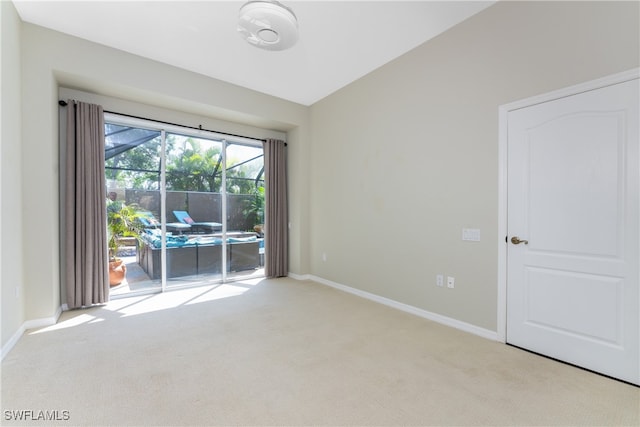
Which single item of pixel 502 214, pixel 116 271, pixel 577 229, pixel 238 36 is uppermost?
pixel 238 36

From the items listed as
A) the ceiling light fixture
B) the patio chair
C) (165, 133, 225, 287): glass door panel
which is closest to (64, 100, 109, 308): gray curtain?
(165, 133, 225, 287): glass door panel

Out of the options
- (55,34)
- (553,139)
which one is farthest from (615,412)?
(55,34)

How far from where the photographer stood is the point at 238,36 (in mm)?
3129

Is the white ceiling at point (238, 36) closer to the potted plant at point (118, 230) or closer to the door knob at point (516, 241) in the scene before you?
the potted plant at point (118, 230)

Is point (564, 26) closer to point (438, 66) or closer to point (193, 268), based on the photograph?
point (438, 66)

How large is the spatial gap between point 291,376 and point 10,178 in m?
3.03

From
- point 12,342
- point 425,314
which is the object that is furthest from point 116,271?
point 425,314

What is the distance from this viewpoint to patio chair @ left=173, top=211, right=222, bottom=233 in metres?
4.44

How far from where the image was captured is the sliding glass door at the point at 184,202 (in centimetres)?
404

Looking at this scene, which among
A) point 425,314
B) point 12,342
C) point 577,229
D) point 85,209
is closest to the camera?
point 577,229

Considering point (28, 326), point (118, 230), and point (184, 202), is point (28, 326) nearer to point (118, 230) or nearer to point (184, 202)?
point (118, 230)

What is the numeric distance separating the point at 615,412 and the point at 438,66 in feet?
10.5

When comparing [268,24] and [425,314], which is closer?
[268,24]

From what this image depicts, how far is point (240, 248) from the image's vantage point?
16.7 ft
